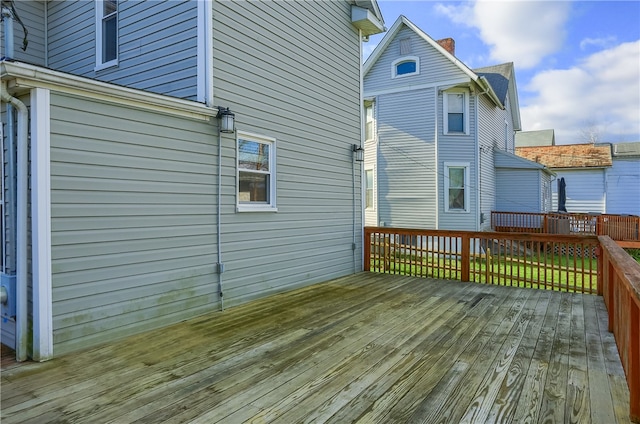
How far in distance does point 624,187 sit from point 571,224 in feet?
28.5

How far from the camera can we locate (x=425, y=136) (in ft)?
42.5

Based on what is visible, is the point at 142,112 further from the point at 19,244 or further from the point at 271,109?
the point at 271,109

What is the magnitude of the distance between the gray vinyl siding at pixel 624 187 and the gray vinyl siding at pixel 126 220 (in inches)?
847

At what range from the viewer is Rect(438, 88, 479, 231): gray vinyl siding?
12.6 metres

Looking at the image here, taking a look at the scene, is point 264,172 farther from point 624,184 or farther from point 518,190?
point 624,184

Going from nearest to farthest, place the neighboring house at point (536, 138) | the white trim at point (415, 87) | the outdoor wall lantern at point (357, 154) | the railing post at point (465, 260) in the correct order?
the railing post at point (465, 260), the outdoor wall lantern at point (357, 154), the white trim at point (415, 87), the neighboring house at point (536, 138)

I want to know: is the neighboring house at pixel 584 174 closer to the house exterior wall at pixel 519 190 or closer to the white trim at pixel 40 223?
the house exterior wall at pixel 519 190

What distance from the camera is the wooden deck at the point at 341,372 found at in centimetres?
240

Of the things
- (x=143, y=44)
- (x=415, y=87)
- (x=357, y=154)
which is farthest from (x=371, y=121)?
(x=143, y=44)

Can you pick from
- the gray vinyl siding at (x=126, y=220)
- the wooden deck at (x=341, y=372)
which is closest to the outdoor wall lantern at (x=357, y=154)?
the gray vinyl siding at (x=126, y=220)

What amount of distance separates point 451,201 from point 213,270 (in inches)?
392

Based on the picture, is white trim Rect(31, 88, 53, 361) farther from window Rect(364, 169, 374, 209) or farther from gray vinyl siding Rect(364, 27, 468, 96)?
gray vinyl siding Rect(364, 27, 468, 96)

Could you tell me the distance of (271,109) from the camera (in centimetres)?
568

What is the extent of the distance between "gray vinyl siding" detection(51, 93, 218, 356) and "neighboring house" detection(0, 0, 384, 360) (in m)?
0.01
